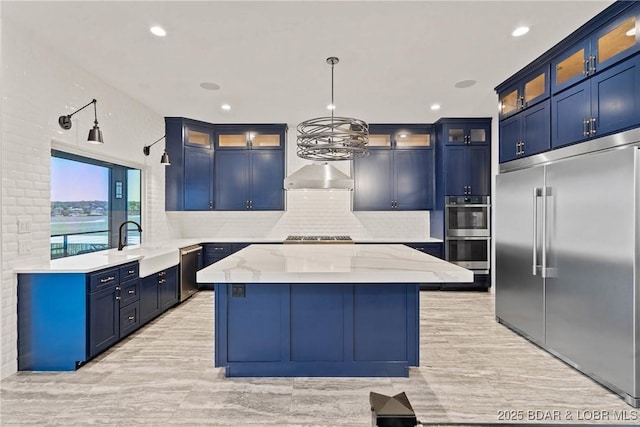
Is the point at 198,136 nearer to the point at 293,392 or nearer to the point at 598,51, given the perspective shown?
the point at 293,392

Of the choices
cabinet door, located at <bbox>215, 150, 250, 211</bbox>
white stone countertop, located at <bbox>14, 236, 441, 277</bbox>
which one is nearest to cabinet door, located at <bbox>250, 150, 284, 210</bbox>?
cabinet door, located at <bbox>215, 150, 250, 211</bbox>

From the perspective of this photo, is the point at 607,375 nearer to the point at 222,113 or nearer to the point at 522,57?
the point at 522,57

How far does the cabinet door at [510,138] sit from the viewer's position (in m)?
3.76

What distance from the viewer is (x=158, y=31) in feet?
9.39

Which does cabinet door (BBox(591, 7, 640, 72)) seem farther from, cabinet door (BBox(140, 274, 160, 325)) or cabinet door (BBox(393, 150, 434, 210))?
cabinet door (BBox(140, 274, 160, 325))

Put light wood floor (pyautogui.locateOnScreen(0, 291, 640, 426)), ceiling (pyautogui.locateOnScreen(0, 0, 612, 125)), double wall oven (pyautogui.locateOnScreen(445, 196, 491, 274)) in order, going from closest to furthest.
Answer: light wood floor (pyautogui.locateOnScreen(0, 291, 640, 426))
ceiling (pyautogui.locateOnScreen(0, 0, 612, 125))
double wall oven (pyautogui.locateOnScreen(445, 196, 491, 274))

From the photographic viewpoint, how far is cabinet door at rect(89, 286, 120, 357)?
2965mm

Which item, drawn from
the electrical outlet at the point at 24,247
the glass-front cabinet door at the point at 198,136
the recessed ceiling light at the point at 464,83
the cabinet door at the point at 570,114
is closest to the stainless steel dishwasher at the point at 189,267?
the glass-front cabinet door at the point at 198,136

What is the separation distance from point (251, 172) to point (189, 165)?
1.03 meters

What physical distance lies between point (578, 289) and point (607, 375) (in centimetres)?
63

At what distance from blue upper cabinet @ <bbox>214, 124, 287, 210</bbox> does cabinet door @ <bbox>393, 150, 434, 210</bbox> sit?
204cm

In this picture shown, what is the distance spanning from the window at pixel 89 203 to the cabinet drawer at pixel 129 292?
2.73 feet

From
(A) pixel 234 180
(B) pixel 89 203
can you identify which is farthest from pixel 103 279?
(A) pixel 234 180

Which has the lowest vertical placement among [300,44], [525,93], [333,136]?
[333,136]
